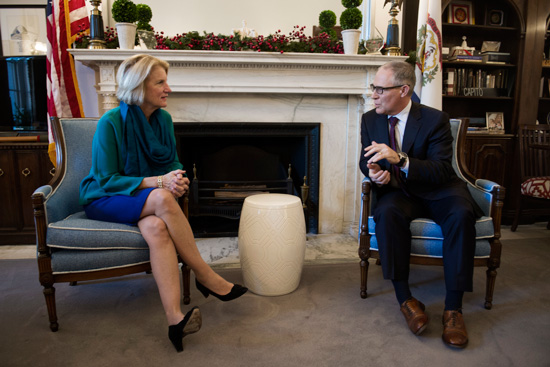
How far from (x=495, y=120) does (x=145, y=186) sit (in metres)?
3.13

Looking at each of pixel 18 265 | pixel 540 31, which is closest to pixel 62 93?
pixel 18 265

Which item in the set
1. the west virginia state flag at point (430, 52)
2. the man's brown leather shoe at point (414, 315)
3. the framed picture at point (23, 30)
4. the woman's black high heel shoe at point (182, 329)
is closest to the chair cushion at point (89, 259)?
the woman's black high heel shoe at point (182, 329)

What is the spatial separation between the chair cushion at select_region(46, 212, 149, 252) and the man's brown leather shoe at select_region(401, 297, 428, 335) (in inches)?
45.0

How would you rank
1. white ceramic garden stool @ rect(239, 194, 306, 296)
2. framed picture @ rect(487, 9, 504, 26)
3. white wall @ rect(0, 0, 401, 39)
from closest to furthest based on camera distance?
white ceramic garden stool @ rect(239, 194, 306, 296) < white wall @ rect(0, 0, 401, 39) < framed picture @ rect(487, 9, 504, 26)

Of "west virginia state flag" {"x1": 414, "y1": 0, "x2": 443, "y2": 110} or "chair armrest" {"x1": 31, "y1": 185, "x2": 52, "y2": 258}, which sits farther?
"west virginia state flag" {"x1": 414, "y1": 0, "x2": 443, "y2": 110}

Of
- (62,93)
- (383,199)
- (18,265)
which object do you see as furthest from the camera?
(62,93)

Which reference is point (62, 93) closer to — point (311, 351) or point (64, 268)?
point (64, 268)

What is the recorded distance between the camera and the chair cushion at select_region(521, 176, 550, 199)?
2.92 metres

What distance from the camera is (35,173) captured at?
9.12ft

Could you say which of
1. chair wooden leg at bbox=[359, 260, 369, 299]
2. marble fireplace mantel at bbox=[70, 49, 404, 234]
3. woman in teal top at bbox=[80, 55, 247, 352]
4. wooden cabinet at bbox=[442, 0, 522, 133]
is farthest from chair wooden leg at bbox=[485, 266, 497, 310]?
wooden cabinet at bbox=[442, 0, 522, 133]

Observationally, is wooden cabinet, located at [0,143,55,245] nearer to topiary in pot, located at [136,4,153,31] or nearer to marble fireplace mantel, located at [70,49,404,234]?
marble fireplace mantel, located at [70,49,404,234]

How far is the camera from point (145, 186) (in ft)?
5.73

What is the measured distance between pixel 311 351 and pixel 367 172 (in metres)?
0.91

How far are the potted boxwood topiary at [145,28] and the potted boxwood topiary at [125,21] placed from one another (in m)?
0.04
